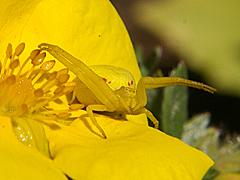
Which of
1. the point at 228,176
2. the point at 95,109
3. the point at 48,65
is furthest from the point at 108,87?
the point at 228,176

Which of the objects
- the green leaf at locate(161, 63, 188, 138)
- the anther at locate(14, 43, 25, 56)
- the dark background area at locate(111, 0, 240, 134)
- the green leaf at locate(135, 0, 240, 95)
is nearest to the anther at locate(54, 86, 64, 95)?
the anther at locate(14, 43, 25, 56)

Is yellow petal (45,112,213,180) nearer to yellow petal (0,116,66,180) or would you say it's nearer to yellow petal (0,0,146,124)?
yellow petal (0,116,66,180)

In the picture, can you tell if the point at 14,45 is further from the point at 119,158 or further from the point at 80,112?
the point at 119,158

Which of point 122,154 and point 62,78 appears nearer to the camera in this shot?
point 122,154

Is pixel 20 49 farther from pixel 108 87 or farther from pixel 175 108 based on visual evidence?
pixel 175 108

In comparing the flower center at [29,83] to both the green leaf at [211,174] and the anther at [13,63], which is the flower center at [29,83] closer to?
the anther at [13,63]

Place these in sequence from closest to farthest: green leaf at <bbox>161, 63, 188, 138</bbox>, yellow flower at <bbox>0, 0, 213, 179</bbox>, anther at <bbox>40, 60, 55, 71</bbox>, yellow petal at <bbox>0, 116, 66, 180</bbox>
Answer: yellow petal at <bbox>0, 116, 66, 180</bbox> → yellow flower at <bbox>0, 0, 213, 179</bbox> → anther at <bbox>40, 60, 55, 71</bbox> → green leaf at <bbox>161, 63, 188, 138</bbox>

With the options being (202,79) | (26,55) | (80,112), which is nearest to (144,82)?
(80,112)
